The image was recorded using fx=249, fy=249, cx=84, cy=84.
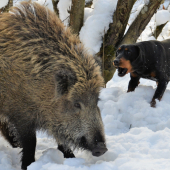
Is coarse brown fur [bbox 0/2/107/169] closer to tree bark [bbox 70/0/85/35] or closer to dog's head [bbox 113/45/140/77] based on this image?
dog's head [bbox 113/45/140/77]

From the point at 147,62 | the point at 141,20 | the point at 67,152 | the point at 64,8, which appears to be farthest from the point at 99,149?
the point at 64,8

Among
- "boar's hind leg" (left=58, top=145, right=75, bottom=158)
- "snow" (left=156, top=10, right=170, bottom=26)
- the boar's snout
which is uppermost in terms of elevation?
the boar's snout

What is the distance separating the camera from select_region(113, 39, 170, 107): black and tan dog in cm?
478

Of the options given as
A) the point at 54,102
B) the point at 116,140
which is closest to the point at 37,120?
the point at 54,102

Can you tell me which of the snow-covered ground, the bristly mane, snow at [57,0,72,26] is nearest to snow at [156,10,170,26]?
the snow-covered ground

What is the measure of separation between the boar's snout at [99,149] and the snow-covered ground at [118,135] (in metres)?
0.08

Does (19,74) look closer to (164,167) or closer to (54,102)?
(54,102)

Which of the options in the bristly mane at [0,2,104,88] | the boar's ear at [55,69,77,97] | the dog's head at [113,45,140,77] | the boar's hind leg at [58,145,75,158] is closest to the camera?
the boar's ear at [55,69,77,97]

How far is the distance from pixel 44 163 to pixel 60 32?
5.22 ft

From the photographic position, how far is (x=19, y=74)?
2.87m

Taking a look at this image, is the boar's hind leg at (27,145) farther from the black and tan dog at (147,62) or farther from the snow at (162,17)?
the snow at (162,17)

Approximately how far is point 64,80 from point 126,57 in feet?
7.35

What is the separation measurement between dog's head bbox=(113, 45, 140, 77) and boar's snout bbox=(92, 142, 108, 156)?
230cm

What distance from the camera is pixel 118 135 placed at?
3480 millimetres
